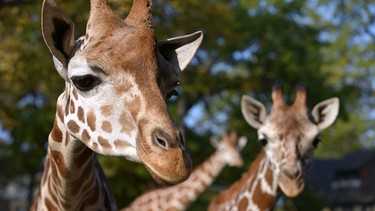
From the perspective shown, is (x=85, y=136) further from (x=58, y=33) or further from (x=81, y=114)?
(x=58, y=33)

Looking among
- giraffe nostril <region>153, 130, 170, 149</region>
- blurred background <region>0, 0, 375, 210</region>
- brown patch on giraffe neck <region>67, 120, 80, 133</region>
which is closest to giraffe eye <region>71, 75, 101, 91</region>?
brown patch on giraffe neck <region>67, 120, 80, 133</region>

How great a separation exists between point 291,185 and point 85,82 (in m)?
3.80

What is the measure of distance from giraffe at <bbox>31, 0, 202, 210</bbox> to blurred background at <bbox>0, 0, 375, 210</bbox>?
10.1 meters

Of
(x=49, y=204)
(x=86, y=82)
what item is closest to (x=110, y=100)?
(x=86, y=82)

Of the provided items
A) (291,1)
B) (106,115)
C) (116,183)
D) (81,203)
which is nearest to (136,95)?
(106,115)

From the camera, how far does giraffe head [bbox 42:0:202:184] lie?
346cm

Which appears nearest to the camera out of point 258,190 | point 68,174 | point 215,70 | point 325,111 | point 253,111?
point 68,174

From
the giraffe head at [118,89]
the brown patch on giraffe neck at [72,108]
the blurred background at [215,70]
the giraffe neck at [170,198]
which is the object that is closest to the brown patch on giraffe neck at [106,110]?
the giraffe head at [118,89]

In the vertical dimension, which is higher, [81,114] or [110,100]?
[110,100]

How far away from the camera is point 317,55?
31844mm

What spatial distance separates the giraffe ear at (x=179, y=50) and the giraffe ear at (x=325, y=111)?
3.97m

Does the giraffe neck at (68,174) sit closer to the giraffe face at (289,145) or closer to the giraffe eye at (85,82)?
the giraffe eye at (85,82)

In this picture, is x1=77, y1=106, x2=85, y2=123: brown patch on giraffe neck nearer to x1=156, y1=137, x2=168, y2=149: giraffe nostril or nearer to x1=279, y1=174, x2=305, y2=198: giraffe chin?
x1=156, y1=137, x2=168, y2=149: giraffe nostril

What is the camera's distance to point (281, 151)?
7.46 m
